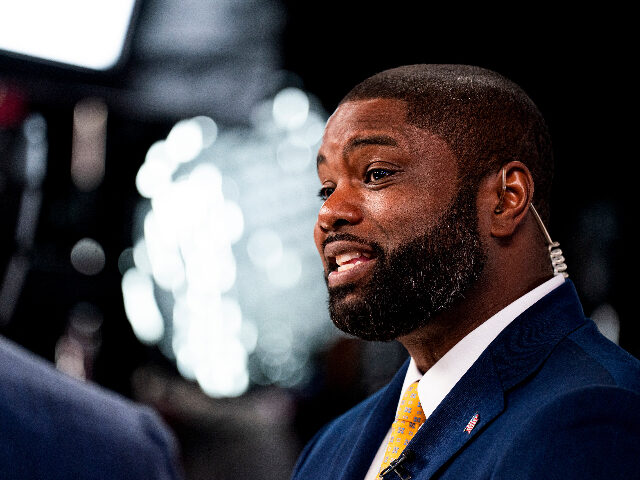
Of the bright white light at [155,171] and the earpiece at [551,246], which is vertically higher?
the earpiece at [551,246]

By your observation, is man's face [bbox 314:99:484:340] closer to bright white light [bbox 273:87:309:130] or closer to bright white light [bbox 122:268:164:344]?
bright white light [bbox 273:87:309:130]

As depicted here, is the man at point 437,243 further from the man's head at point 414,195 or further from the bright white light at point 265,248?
the bright white light at point 265,248

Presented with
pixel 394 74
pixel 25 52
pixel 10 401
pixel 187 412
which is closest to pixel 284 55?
pixel 187 412

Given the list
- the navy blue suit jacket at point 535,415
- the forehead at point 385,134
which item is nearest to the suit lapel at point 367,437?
the navy blue suit jacket at point 535,415

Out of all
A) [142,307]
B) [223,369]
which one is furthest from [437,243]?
[223,369]

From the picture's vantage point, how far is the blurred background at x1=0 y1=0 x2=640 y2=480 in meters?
4.30

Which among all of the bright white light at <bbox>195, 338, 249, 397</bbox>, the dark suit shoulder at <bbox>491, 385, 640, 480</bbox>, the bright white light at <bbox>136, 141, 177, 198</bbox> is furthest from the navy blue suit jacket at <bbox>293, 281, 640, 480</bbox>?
the bright white light at <bbox>195, 338, 249, 397</bbox>

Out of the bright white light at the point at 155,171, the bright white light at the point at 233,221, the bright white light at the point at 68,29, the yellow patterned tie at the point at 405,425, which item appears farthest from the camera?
the bright white light at the point at 233,221

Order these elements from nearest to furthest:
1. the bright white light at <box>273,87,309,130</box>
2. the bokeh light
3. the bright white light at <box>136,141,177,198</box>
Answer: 1. the bright white light at <box>136,141,177,198</box>
2. the bright white light at <box>273,87,309,130</box>
3. the bokeh light

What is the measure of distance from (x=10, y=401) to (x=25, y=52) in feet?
2.41

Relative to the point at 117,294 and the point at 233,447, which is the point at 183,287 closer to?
the point at 117,294

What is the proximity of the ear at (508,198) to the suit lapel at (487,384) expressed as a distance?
0.68ft

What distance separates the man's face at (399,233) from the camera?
5.02 feet

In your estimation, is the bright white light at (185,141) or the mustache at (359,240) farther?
the bright white light at (185,141)
